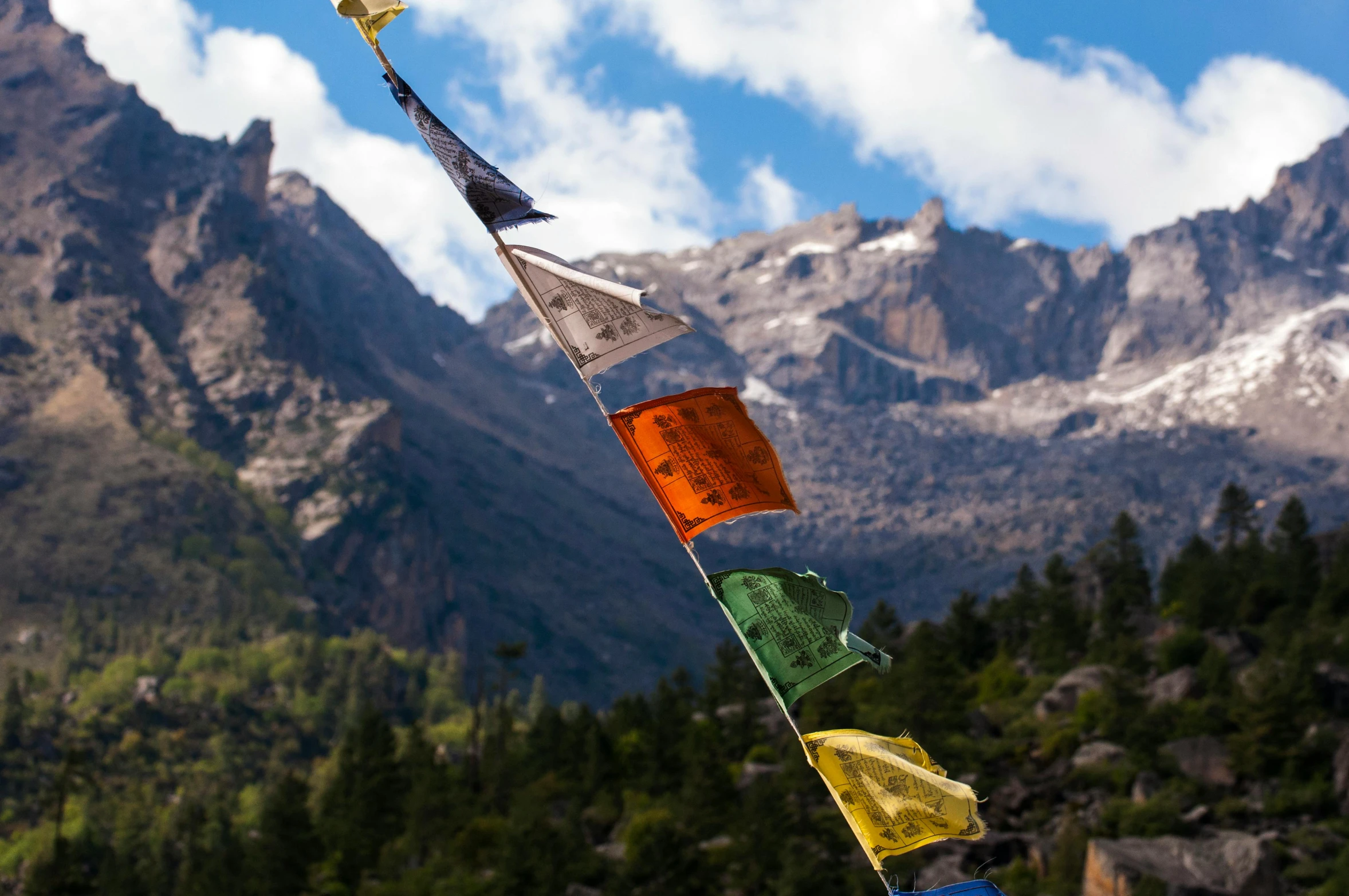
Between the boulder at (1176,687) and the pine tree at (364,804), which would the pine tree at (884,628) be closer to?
the boulder at (1176,687)

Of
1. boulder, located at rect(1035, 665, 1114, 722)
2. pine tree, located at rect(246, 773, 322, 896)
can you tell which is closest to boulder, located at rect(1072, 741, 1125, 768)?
boulder, located at rect(1035, 665, 1114, 722)

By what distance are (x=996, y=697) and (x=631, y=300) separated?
9448 cm

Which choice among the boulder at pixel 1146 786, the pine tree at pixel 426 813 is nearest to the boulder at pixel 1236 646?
the boulder at pixel 1146 786

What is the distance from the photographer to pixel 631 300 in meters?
14.7

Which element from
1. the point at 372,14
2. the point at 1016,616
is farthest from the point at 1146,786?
the point at 372,14

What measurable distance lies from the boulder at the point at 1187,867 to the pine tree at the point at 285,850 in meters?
45.5

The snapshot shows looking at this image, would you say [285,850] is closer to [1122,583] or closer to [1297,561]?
[1122,583]

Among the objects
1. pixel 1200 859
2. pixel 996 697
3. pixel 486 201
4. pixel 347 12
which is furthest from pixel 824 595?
pixel 996 697

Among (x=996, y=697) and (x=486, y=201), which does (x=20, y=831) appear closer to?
(x=996, y=697)

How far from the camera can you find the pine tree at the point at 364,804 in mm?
83875

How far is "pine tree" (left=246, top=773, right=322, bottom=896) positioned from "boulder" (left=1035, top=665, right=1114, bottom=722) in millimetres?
48208

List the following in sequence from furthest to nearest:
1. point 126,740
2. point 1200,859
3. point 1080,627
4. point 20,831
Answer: point 126,740 → point 20,831 → point 1080,627 → point 1200,859

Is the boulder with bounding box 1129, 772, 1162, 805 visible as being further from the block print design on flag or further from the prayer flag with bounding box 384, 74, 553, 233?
the prayer flag with bounding box 384, 74, 553, 233

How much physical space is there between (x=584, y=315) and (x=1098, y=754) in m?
71.2
